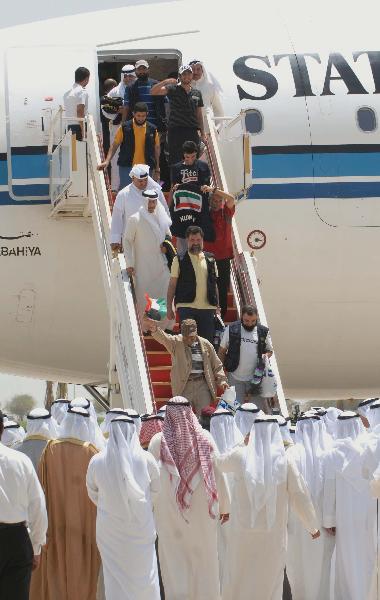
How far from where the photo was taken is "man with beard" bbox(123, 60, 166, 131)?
19.4 metres

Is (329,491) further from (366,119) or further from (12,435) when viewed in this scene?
(366,119)

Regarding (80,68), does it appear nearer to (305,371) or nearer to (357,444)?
(305,371)

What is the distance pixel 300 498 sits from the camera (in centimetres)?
1388

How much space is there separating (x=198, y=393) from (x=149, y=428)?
62.7 inches

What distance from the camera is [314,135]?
20.0 metres

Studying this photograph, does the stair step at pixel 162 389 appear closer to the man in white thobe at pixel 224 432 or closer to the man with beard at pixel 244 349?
the man with beard at pixel 244 349

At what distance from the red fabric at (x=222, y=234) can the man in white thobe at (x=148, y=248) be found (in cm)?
51

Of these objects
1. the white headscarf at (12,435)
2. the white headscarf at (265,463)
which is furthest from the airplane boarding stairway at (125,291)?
the white headscarf at (265,463)

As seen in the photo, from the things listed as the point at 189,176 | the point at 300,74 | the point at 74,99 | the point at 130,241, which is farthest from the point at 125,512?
the point at 300,74

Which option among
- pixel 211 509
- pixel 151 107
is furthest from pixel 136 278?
pixel 211 509

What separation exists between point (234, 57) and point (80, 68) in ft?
6.89

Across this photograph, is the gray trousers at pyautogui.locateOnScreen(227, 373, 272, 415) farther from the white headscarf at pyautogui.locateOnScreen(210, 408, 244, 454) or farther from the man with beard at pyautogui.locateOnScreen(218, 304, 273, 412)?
the white headscarf at pyautogui.locateOnScreen(210, 408, 244, 454)

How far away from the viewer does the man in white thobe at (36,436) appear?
47.5 ft

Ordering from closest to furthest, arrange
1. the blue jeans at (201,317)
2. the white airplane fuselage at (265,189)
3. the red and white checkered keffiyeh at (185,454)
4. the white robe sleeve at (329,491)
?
the red and white checkered keffiyeh at (185,454), the white robe sleeve at (329,491), the blue jeans at (201,317), the white airplane fuselage at (265,189)
